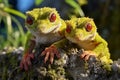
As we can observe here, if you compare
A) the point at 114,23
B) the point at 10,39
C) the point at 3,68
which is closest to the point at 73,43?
the point at 3,68

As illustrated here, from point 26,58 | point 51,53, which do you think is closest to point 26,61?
point 26,58

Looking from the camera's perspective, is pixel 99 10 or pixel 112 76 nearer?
pixel 112 76

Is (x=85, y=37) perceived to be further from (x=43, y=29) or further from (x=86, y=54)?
(x=43, y=29)

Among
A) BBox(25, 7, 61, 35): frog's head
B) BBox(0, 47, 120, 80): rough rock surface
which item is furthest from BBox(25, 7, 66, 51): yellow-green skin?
BBox(0, 47, 120, 80): rough rock surface

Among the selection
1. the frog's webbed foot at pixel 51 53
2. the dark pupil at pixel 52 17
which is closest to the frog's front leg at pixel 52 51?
the frog's webbed foot at pixel 51 53

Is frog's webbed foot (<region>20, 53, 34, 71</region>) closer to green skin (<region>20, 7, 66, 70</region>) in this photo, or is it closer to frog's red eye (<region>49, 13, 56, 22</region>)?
green skin (<region>20, 7, 66, 70</region>)

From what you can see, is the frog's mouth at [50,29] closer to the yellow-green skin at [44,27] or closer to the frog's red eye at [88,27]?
the yellow-green skin at [44,27]

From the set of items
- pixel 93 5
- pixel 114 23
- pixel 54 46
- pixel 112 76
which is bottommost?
pixel 112 76

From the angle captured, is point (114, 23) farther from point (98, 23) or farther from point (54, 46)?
point (54, 46)
